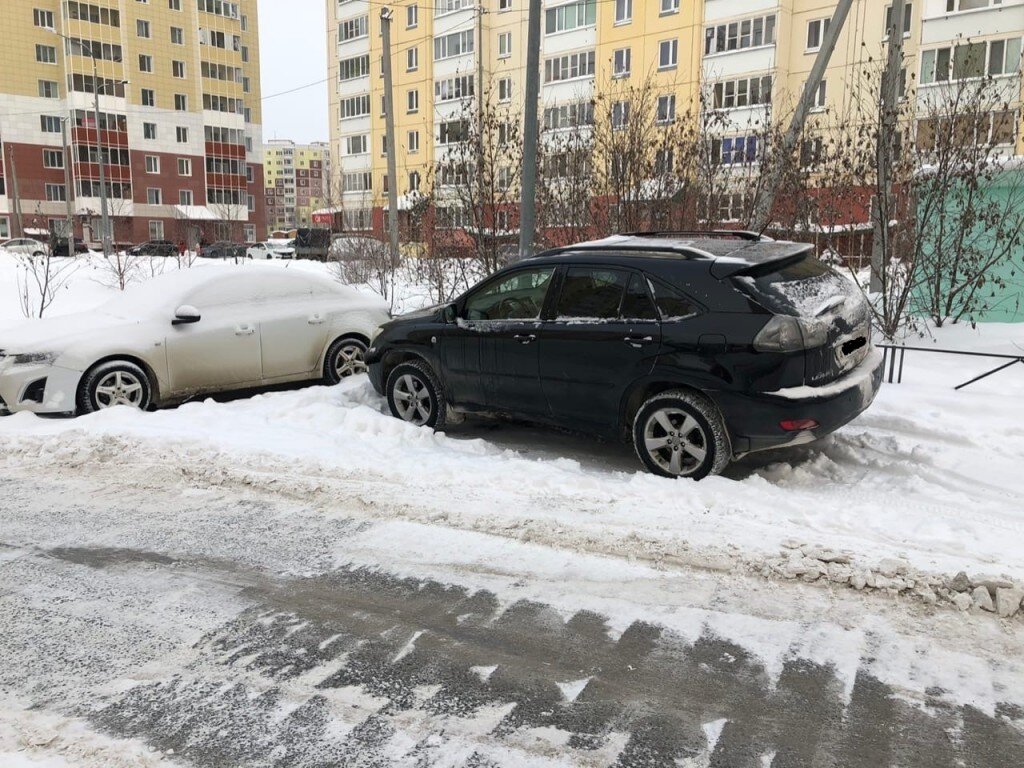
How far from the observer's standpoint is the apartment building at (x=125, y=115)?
218ft

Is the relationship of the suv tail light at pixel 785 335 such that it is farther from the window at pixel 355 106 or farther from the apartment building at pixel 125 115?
the apartment building at pixel 125 115

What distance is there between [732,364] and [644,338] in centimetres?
70

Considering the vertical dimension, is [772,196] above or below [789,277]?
above

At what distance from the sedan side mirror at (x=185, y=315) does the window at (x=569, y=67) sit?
45925 millimetres

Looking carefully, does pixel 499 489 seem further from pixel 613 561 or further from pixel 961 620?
pixel 961 620

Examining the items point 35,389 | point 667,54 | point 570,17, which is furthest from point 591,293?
point 570,17

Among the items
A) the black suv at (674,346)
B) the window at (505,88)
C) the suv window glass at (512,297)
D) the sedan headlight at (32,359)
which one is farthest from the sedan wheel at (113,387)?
the window at (505,88)

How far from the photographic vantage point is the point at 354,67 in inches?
2542

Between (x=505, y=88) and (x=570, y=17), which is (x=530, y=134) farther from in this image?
(x=505, y=88)

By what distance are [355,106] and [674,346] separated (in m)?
64.3

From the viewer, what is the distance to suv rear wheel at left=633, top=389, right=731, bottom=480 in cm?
580

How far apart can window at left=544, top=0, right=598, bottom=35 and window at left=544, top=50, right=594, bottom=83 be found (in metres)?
1.64

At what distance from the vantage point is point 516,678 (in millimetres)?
3504

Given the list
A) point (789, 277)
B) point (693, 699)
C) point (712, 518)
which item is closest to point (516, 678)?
point (693, 699)
